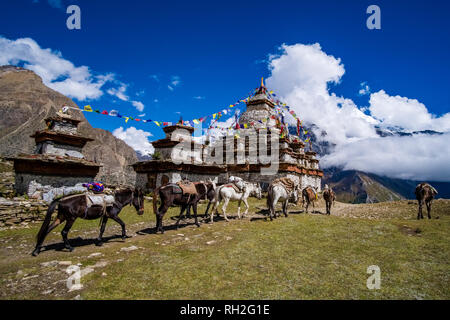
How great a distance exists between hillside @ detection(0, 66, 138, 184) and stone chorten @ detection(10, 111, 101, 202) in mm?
52278

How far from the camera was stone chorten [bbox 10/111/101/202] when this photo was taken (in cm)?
1445

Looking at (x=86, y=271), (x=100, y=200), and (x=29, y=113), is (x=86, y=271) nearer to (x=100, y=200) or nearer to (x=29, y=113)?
(x=100, y=200)

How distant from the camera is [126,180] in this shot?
34.7 meters

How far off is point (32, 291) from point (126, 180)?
3234 cm

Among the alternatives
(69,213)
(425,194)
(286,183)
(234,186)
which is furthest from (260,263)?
(425,194)

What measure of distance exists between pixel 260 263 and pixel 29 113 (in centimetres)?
11864

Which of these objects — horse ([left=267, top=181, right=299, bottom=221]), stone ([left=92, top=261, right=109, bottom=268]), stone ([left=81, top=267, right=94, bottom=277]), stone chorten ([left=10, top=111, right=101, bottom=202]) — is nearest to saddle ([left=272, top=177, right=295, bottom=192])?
horse ([left=267, top=181, right=299, bottom=221])

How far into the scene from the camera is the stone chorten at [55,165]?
14.4 metres

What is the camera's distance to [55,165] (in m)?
15.1

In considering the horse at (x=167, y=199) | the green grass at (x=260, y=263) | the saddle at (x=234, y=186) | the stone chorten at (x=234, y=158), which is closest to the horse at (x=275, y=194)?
the saddle at (x=234, y=186)

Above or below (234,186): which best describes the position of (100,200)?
below

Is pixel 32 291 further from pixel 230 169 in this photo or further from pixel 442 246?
pixel 230 169

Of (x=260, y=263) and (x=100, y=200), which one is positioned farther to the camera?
(x=100, y=200)
